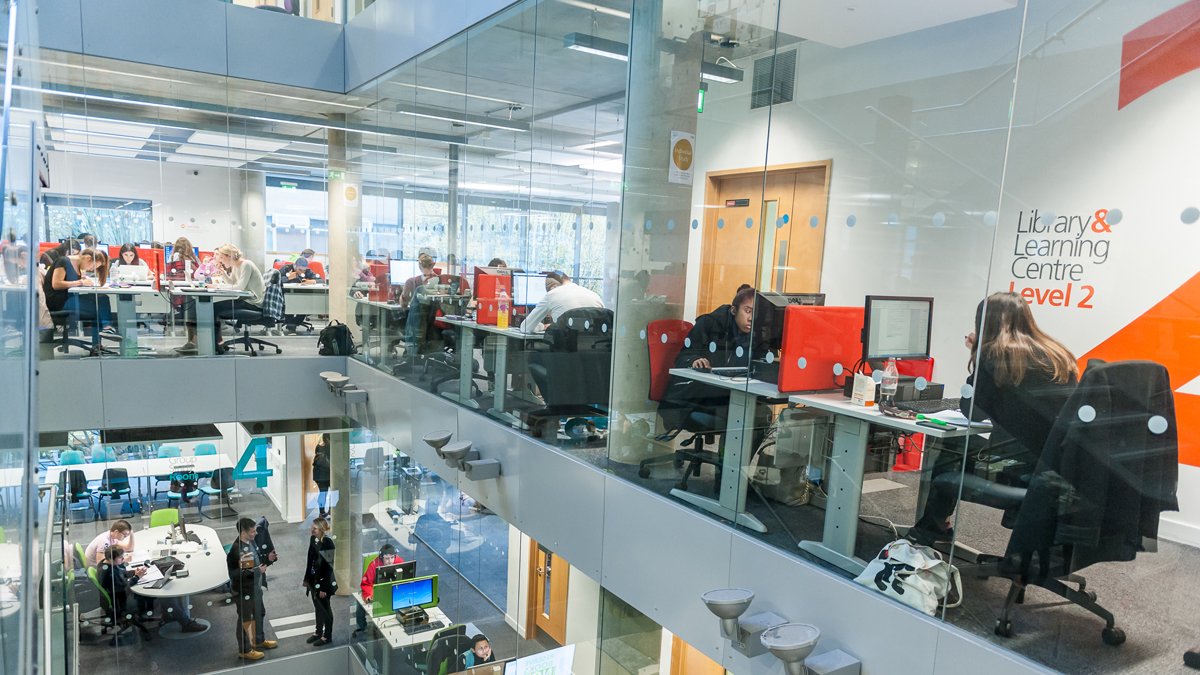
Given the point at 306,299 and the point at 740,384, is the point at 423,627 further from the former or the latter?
the point at 740,384

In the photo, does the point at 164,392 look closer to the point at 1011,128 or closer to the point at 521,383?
the point at 521,383

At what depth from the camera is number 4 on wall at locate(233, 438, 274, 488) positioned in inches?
408

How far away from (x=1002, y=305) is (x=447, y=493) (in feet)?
20.0

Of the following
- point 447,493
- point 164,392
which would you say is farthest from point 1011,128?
Result: point 164,392

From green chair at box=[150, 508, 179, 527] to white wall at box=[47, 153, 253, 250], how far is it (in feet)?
14.9

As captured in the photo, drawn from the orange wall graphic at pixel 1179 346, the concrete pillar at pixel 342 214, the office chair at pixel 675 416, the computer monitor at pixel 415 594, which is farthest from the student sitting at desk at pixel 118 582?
the orange wall graphic at pixel 1179 346

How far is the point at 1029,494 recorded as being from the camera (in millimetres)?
2779

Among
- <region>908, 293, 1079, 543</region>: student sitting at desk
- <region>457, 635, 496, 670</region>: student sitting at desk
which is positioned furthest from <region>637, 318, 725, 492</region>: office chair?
<region>457, 635, 496, 670</region>: student sitting at desk

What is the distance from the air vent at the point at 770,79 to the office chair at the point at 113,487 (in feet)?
32.2

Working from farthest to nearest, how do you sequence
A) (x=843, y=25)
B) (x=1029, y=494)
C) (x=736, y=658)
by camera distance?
(x=843, y=25) < (x=736, y=658) < (x=1029, y=494)

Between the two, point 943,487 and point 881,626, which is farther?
point 943,487

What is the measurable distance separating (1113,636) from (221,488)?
37.0 ft

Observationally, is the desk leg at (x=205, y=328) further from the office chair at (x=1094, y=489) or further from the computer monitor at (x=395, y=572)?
the office chair at (x=1094, y=489)

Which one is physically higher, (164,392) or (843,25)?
(843,25)
